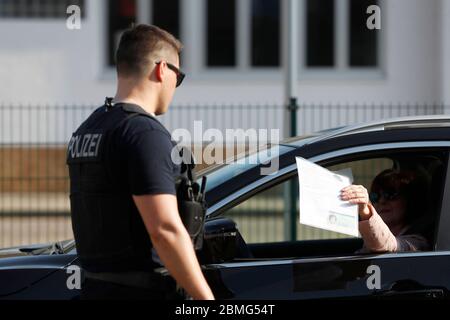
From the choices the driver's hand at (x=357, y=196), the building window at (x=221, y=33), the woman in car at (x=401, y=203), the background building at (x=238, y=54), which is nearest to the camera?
the driver's hand at (x=357, y=196)

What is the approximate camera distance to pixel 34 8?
17.0m

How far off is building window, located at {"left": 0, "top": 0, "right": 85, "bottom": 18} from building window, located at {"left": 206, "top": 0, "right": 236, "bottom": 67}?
2.53 meters

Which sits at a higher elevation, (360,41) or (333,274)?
(360,41)

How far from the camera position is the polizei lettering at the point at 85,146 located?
11.1ft

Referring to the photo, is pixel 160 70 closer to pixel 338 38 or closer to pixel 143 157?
pixel 143 157

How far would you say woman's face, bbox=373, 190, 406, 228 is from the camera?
4.57m

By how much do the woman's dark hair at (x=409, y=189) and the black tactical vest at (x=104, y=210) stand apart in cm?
155

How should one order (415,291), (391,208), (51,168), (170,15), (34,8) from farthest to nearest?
(170,15) < (34,8) < (51,168) < (391,208) < (415,291)

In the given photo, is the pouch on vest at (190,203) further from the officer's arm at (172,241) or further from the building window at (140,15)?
the building window at (140,15)

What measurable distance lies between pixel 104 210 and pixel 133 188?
18cm

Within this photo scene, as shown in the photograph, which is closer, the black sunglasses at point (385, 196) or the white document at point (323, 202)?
the white document at point (323, 202)

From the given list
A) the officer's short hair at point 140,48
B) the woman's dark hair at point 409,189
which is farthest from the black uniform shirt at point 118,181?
the woman's dark hair at point 409,189

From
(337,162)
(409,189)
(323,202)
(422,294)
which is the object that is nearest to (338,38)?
(409,189)

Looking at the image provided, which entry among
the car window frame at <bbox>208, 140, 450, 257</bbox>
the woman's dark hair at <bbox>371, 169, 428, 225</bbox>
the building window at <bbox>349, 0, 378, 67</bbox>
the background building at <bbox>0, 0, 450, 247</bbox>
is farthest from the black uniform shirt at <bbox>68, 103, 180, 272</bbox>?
the building window at <bbox>349, 0, 378, 67</bbox>
